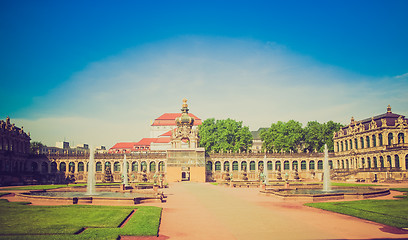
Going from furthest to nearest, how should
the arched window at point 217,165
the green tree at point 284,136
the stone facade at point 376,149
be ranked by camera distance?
the green tree at point 284,136 → the arched window at point 217,165 → the stone facade at point 376,149

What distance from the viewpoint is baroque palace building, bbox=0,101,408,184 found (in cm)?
6331

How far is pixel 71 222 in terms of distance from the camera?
17.3m

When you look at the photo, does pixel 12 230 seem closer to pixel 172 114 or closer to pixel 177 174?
pixel 177 174

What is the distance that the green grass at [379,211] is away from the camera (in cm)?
1783

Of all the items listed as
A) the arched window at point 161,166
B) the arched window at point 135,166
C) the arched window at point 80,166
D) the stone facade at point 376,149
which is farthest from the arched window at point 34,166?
the stone facade at point 376,149

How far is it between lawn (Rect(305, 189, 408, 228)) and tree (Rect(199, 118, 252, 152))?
6429cm

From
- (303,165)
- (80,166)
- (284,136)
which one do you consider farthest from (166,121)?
(303,165)

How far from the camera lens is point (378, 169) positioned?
6034cm

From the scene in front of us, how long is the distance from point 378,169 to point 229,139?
4014 centimetres

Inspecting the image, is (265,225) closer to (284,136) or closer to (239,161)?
(239,161)

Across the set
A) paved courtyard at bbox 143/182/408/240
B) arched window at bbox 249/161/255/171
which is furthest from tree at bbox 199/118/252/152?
paved courtyard at bbox 143/182/408/240

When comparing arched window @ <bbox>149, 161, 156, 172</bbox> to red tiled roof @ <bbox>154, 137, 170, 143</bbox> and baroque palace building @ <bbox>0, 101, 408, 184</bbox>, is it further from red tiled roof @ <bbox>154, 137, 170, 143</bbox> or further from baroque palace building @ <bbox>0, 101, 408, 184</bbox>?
red tiled roof @ <bbox>154, 137, 170, 143</bbox>

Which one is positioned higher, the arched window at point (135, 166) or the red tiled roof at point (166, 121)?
the red tiled roof at point (166, 121)

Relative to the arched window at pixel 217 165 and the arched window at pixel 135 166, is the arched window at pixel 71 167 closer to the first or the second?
the arched window at pixel 135 166
